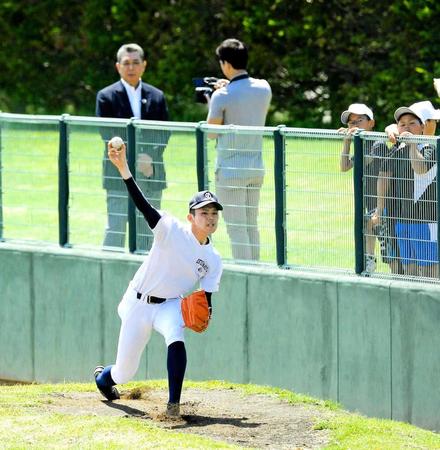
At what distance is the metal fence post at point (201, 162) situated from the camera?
13.1 m

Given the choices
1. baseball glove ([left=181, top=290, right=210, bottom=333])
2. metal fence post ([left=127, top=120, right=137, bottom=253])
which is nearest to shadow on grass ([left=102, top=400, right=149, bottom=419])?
baseball glove ([left=181, top=290, right=210, bottom=333])

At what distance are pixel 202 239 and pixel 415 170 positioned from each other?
176 centimetres

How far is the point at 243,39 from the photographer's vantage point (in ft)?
71.9

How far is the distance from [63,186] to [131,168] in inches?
36.1

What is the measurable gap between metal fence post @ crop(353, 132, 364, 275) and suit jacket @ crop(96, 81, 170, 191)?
6.24ft

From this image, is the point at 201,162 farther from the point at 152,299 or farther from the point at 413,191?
the point at 152,299

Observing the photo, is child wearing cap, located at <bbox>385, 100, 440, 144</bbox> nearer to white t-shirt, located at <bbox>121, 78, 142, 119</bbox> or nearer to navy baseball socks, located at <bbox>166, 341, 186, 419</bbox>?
navy baseball socks, located at <bbox>166, 341, 186, 419</bbox>

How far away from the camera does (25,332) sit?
A: 47.1ft

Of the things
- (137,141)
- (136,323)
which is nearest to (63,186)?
(137,141)

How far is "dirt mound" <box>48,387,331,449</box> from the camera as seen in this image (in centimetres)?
1022

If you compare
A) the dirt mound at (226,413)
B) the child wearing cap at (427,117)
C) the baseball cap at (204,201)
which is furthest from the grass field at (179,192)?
the baseball cap at (204,201)

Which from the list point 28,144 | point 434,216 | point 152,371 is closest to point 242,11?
point 28,144

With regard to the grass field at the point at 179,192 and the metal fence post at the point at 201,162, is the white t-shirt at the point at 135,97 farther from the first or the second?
the metal fence post at the point at 201,162

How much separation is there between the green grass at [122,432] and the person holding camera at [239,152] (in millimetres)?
2194
